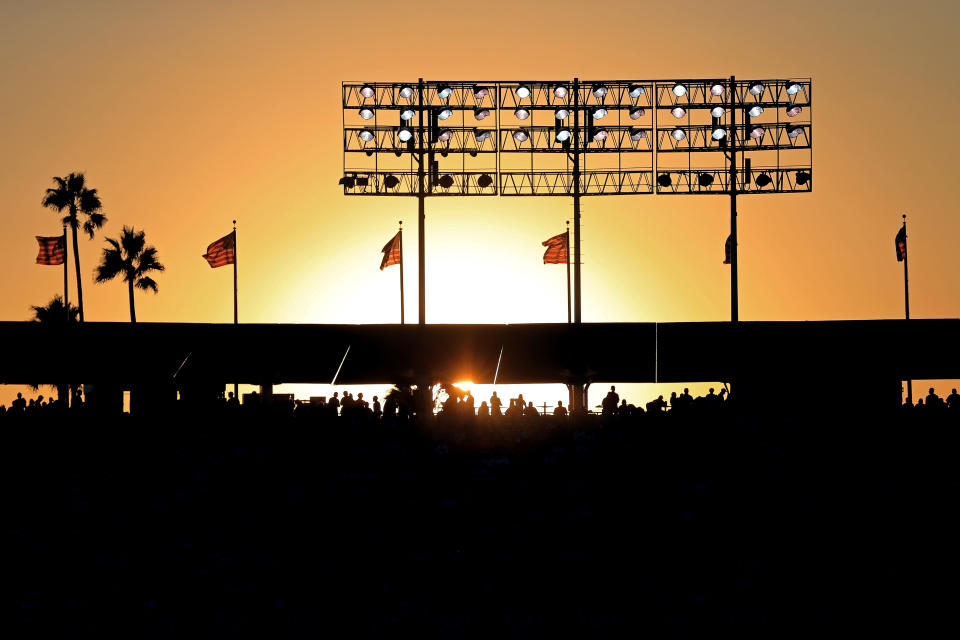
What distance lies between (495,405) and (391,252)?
594 inches

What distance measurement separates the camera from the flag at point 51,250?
2200 inches

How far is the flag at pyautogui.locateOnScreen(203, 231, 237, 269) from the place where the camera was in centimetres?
5250

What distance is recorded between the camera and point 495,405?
36.6 metres

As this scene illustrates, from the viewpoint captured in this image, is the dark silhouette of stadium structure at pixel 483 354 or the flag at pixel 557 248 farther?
the flag at pixel 557 248

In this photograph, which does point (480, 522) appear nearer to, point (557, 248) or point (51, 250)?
point (557, 248)

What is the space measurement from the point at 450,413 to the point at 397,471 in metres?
3.11

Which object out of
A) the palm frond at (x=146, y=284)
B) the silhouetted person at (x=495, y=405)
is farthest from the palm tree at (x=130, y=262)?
the silhouetted person at (x=495, y=405)

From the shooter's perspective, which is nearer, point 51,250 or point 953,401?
point 953,401

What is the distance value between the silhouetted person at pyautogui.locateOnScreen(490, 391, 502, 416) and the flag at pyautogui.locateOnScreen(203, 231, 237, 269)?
18107mm

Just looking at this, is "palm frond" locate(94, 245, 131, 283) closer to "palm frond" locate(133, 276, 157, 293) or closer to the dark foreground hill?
"palm frond" locate(133, 276, 157, 293)

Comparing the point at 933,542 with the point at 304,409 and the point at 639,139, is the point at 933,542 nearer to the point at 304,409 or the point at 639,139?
the point at 304,409

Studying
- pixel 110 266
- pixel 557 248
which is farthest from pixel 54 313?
pixel 557 248

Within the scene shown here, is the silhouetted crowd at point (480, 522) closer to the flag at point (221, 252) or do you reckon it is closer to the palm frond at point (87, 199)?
the flag at point (221, 252)

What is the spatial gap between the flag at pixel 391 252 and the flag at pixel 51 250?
43.9 ft
